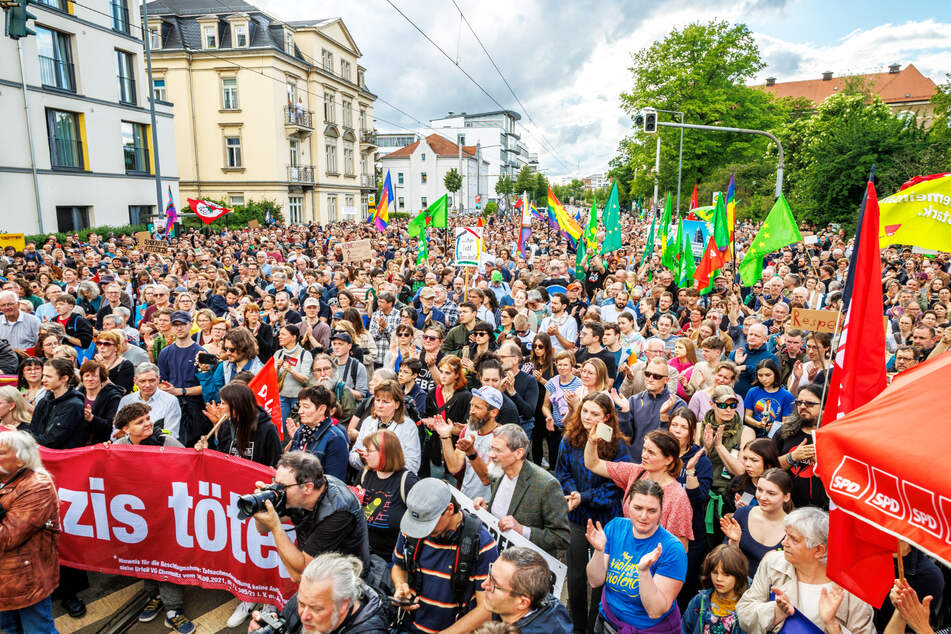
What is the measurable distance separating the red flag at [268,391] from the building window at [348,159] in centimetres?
5047

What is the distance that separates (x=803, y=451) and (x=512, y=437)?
1.93 metres

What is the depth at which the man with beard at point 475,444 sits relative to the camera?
405cm

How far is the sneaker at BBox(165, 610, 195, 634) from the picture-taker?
4.38 metres

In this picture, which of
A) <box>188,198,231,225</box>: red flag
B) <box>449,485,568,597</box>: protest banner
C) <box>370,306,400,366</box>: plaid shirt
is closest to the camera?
<box>449,485,568,597</box>: protest banner

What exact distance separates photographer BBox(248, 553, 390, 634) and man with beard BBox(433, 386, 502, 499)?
1.26 meters

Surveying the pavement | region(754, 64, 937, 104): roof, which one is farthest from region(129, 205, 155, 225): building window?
region(754, 64, 937, 104): roof

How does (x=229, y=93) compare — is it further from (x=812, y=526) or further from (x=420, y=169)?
(x=420, y=169)

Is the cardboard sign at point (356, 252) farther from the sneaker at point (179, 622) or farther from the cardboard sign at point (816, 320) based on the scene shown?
the sneaker at point (179, 622)

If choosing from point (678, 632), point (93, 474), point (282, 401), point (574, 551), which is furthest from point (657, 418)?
point (93, 474)

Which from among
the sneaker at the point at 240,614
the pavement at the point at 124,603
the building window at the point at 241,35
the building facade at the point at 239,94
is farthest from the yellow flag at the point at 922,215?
the building window at the point at 241,35

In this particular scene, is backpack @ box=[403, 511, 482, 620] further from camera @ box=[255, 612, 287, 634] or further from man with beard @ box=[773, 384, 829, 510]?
man with beard @ box=[773, 384, 829, 510]

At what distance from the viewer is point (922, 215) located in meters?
6.65

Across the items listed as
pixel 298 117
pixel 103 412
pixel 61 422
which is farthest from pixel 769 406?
pixel 298 117

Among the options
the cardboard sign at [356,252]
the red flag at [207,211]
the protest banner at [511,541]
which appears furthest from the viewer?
the red flag at [207,211]
